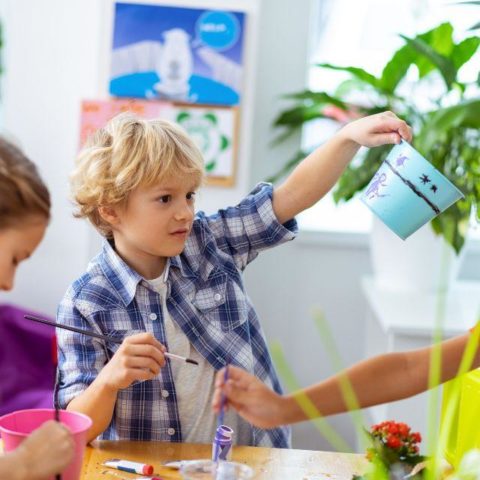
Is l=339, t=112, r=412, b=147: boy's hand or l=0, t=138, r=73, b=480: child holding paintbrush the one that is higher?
l=339, t=112, r=412, b=147: boy's hand

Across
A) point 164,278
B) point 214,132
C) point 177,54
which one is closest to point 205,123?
point 214,132

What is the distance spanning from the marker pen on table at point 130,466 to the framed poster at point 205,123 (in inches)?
68.5

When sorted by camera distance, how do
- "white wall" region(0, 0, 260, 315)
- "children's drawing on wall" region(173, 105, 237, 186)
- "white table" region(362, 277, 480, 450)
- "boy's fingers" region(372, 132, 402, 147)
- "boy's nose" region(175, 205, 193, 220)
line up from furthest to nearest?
1. "white wall" region(0, 0, 260, 315)
2. "children's drawing on wall" region(173, 105, 237, 186)
3. "white table" region(362, 277, 480, 450)
4. "boy's nose" region(175, 205, 193, 220)
5. "boy's fingers" region(372, 132, 402, 147)

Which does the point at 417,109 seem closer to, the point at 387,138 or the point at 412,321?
the point at 412,321

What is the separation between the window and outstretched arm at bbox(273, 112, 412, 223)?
1.60m

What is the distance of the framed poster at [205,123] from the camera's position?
3.02 meters

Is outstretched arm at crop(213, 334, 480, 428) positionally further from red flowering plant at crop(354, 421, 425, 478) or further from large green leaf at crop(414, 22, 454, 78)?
large green leaf at crop(414, 22, 454, 78)

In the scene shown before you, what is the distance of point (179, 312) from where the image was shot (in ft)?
5.55

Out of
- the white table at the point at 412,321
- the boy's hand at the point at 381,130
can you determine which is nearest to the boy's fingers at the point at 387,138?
the boy's hand at the point at 381,130

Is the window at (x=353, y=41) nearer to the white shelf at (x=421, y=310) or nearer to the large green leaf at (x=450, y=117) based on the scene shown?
the white shelf at (x=421, y=310)

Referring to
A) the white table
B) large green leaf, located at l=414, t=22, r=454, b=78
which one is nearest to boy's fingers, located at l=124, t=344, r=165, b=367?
the white table

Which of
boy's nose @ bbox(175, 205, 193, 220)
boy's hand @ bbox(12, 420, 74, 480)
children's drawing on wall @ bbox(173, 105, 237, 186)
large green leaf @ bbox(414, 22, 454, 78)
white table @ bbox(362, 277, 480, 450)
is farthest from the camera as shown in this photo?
children's drawing on wall @ bbox(173, 105, 237, 186)

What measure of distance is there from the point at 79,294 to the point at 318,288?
191 cm

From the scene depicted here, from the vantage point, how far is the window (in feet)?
11.1
